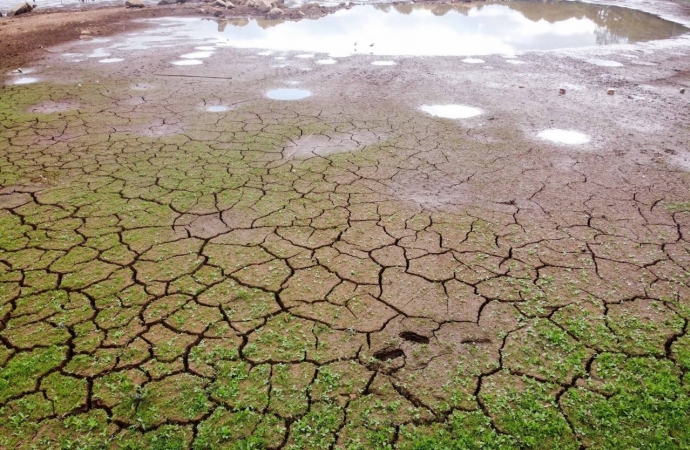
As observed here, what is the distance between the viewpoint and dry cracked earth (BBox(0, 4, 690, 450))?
7.22 feet

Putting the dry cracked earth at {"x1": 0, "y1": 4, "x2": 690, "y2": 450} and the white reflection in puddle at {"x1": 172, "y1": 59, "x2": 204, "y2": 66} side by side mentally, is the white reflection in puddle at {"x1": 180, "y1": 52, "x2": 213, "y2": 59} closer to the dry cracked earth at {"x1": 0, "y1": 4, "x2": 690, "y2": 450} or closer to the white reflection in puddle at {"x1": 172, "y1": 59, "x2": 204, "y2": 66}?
the white reflection in puddle at {"x1": 172, "y1": 59, "x2": 204, "y2": 66}

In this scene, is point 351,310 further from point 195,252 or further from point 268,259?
point 195,252

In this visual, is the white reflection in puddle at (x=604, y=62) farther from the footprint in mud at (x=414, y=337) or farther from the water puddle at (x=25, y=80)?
the water puddle at (x=25, y=80)

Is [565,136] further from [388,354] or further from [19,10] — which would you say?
[19,10]

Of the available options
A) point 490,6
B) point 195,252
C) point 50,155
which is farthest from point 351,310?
point 490,6

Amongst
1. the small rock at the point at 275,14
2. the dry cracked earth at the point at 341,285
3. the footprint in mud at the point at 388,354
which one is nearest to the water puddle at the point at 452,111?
the dry cracked earth at the point at 341,285

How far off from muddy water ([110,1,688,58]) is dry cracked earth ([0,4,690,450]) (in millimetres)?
6763

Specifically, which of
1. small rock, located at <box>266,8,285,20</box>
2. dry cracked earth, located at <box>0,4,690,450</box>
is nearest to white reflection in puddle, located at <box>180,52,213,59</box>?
dry cracked earth, located at <box>0,4,690,450</box>

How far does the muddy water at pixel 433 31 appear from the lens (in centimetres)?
1239

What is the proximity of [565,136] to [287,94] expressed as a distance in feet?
15.2

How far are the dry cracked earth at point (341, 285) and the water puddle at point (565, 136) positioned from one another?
31 cm

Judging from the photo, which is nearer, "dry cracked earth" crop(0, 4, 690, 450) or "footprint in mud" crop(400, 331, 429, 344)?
"dry cracked earth" crop(0, 4, 690, 450)

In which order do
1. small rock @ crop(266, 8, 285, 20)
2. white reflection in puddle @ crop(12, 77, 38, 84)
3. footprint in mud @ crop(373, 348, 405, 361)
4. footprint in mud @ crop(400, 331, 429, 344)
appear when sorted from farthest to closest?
small rock @ crop(266, 8, 285, 20) < white reflection in puddle @ crop(12, 77, 38, 84) < footprint in mud @ crop(400, 331, 429, 344) < footprint in mud @ crop(373, 348, 405, 361)

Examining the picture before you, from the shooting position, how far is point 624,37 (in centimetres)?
1372
